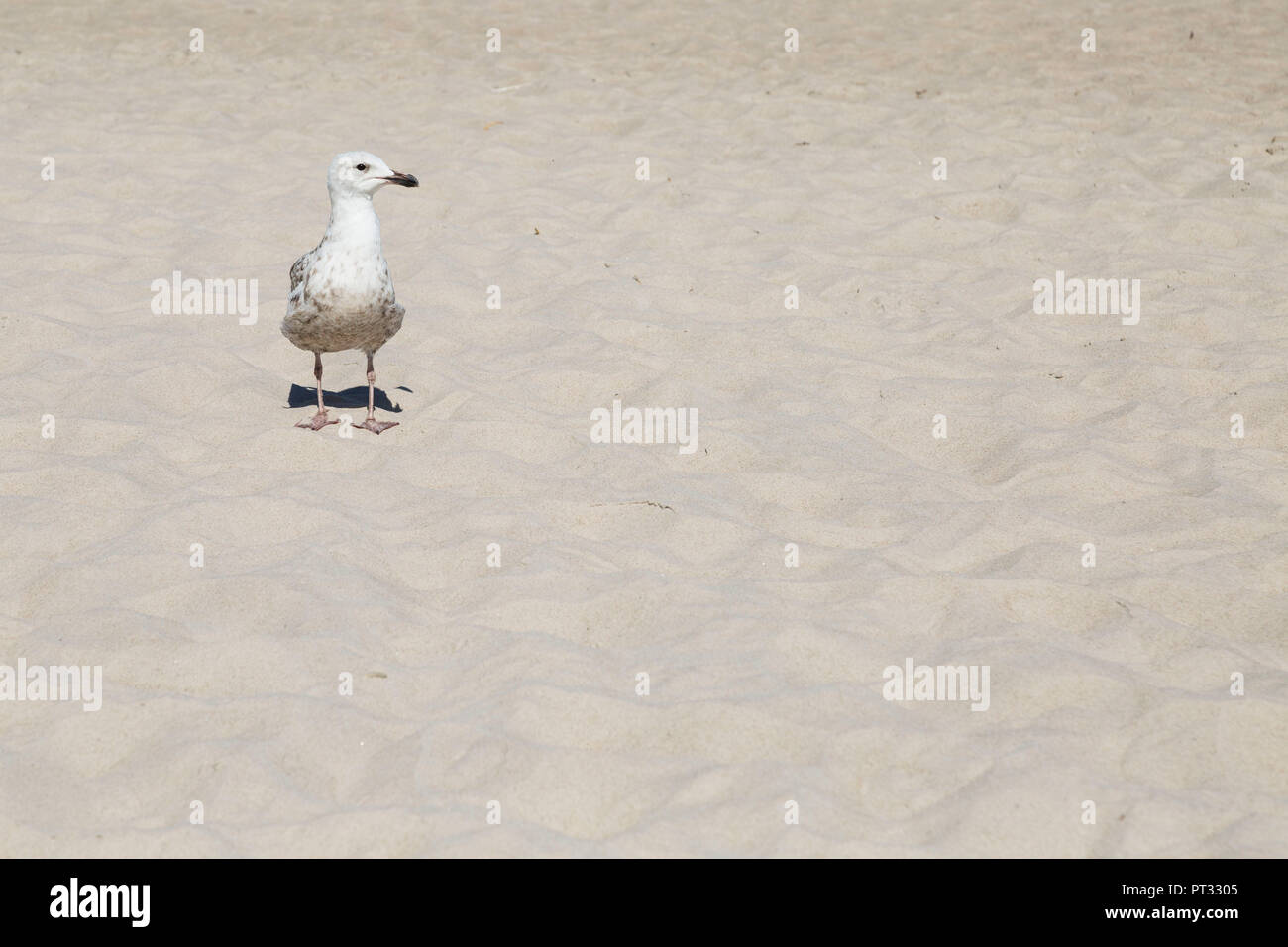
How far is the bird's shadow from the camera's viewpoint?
528 centimetres

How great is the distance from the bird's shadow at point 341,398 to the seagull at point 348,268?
0.46 meters

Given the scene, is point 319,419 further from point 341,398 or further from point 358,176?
point 358,176

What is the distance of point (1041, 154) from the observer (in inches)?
332

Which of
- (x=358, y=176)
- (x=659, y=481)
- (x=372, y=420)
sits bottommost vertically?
(x=659, y=481)

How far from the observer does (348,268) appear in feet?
15.6

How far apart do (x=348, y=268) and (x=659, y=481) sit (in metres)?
1.51

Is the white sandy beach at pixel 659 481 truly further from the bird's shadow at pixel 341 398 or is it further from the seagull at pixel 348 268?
the seagull at pixel 348 268

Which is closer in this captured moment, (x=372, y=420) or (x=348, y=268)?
(x=348, y=268)

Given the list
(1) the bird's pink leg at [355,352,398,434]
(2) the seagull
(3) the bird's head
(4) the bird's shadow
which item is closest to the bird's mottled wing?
(2) the seagull

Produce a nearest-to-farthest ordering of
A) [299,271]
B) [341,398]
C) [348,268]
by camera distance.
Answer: [348,268]
[299,271]
[341,398]

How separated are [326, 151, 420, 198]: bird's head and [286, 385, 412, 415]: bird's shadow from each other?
939 millimetres

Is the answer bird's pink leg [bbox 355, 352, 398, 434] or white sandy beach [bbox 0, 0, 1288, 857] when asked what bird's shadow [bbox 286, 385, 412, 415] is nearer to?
white sandy beach [bbox 0, 0, 1288, 857]

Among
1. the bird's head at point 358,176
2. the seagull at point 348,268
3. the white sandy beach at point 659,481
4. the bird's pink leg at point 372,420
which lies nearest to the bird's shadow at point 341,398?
the white sandy beach at point 659,481

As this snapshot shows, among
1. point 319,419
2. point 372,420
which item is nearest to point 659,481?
point 372,420
